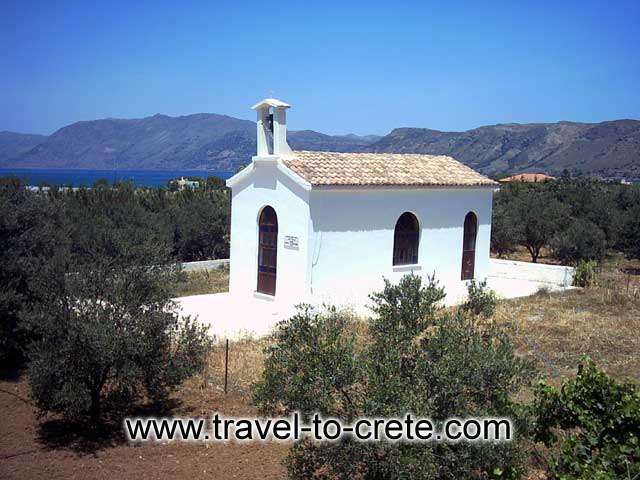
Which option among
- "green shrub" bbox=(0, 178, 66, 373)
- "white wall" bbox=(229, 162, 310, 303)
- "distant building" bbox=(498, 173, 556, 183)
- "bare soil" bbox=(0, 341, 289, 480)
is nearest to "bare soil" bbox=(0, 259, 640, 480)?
"bare soil" bbox=(0, 341, 289, 480)

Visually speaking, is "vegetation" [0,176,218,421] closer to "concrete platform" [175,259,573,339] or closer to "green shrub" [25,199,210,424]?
"green shrub" [25,199,210,424]

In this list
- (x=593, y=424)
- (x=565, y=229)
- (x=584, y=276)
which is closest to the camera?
(x=593, y=424)

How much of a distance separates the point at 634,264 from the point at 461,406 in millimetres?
25741

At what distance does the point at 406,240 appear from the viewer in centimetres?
1661

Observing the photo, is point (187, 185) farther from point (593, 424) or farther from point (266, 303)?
point (593, 424)

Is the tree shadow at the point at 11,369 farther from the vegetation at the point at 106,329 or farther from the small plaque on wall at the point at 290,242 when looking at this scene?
the small plaque on wall at the point at 290,242

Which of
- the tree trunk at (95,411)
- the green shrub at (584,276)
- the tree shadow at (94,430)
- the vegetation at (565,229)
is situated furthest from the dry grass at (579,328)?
the tree trunk at (95,411)

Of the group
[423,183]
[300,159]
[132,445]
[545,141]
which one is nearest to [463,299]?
[423,183]

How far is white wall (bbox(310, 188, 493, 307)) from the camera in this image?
47.6 ft

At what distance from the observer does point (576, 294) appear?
18594 millimetres


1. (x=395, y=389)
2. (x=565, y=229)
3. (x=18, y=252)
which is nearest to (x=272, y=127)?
(x=18, y=252)

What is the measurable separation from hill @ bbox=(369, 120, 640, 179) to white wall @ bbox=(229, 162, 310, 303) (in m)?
92.2

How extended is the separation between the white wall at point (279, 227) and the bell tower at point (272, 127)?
450 mm

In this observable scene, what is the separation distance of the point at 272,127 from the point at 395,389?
1155cm
